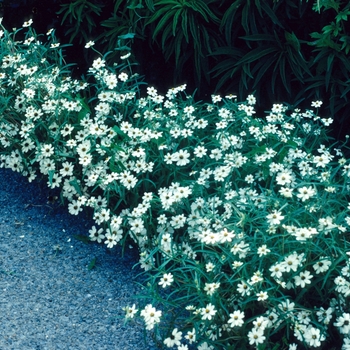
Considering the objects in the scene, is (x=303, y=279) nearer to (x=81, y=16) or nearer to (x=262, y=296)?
(x=262, y=296)

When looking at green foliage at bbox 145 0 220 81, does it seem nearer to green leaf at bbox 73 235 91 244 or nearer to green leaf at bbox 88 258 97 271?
green leaf at bbox 73 235 91 244

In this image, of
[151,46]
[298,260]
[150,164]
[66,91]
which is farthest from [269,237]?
[151,46]

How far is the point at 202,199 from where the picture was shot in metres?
2.91

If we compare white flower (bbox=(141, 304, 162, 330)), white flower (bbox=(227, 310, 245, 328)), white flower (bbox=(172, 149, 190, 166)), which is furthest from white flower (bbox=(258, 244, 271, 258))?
white flower (bbox=(172, 149, 190, 166))

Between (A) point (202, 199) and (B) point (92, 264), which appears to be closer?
(A) point (202, 199)

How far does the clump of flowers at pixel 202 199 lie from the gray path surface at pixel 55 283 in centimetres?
10

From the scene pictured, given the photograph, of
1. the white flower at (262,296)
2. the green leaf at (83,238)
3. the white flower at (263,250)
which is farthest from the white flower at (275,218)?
the green leaf at (83,238)

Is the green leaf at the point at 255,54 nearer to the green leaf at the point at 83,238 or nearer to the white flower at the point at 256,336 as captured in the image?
the green leaf at the point at 83,238

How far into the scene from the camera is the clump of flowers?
2432 millimetres

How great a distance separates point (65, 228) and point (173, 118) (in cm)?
81

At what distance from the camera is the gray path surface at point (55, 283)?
2.67m

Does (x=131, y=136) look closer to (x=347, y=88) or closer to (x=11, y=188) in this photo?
(x=11, y=188)

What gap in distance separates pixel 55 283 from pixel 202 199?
0.76m

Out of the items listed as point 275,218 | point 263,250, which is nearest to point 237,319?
point 263,250
